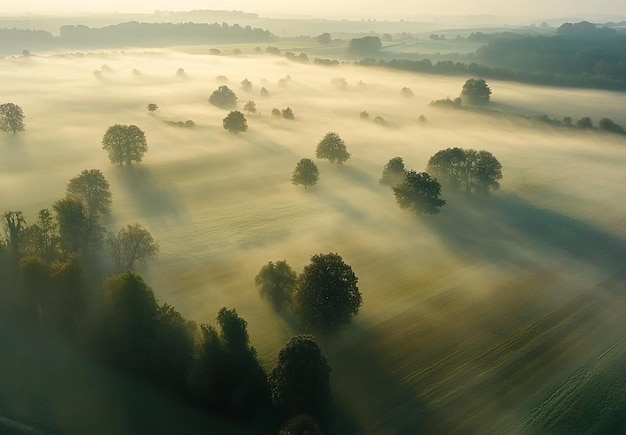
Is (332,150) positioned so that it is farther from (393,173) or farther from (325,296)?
(325,296)

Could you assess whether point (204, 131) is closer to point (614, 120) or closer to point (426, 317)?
point (426, 317)

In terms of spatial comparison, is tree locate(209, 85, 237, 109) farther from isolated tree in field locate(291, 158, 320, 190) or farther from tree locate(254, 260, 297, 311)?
tree locate(254, 260, 297, 311)

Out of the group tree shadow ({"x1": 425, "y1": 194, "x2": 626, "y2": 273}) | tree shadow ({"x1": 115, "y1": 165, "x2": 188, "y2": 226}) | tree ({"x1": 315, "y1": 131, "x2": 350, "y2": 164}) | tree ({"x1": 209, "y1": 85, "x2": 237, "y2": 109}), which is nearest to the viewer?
tree shadow ({"x1": 425, "y1": 194, "x2": 626, "y2": 273})

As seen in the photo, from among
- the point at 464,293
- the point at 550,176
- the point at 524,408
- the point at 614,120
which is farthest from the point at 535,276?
the point at 614,120

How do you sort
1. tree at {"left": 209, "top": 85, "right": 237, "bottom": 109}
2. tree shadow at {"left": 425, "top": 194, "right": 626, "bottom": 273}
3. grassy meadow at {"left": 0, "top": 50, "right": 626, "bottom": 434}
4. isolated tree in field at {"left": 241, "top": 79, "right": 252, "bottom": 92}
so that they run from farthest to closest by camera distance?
1. isolated tree in field at {"left": 241, "top": 79, "right": 252, "bottom": 92}
2. tree at {"left": 209, "top": 85, "right": 237, "bottom": 109}
3. tree shadow at {"left": 425, "top": 194, "right": 626, "bottom": 273}
4. grassy meadow at {"left": 0, "top": 50, "right": 626, "bottom": 434}

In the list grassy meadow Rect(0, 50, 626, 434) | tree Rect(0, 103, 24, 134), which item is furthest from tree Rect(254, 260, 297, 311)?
tree Rect(0, 103, 24, 134)

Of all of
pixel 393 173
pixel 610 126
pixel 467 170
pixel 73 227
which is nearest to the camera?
pixel 73 227

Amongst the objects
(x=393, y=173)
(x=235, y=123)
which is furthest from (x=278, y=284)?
(x=235, y=123)
